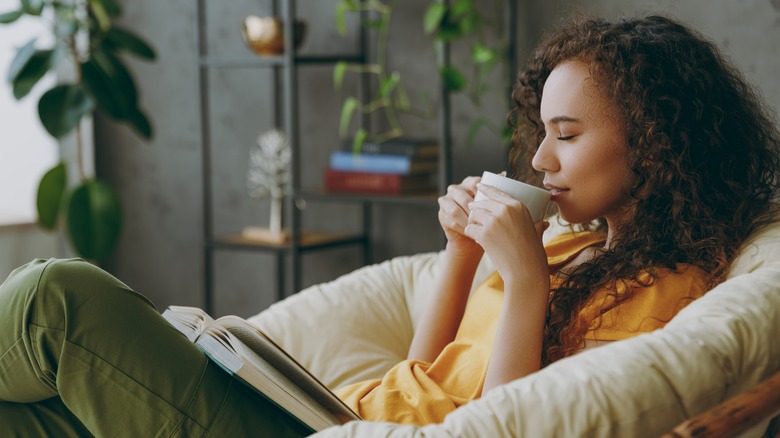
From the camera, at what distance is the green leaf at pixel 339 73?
272cm

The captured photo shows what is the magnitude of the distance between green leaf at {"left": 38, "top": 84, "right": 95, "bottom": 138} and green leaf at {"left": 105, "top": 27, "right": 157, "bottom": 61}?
0.18 metres

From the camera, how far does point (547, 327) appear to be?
130 centimetres

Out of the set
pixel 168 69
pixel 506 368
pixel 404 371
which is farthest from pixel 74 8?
pixel 506 368

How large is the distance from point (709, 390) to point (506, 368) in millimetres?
276

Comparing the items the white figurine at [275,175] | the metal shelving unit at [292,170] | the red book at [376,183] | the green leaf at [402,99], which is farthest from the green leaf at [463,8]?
the white figurine at [275,175]

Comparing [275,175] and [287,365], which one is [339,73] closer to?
[275,175]

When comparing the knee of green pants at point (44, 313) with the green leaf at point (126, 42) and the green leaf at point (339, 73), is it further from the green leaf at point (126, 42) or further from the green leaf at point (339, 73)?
the green leaf at point (126, 42)

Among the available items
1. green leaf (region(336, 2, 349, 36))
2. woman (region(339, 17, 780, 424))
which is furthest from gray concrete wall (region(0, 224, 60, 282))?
Result: woman (region(339, 17, 780, 424))

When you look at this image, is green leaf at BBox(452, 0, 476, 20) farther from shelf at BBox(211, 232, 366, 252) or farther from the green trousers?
the green trousers

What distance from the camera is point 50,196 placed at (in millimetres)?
2967

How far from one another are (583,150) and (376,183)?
1.42 metres

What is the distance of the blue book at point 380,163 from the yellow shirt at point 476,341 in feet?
3.82

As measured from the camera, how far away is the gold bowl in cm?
279

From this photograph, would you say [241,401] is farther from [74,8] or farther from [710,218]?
[74,8]
